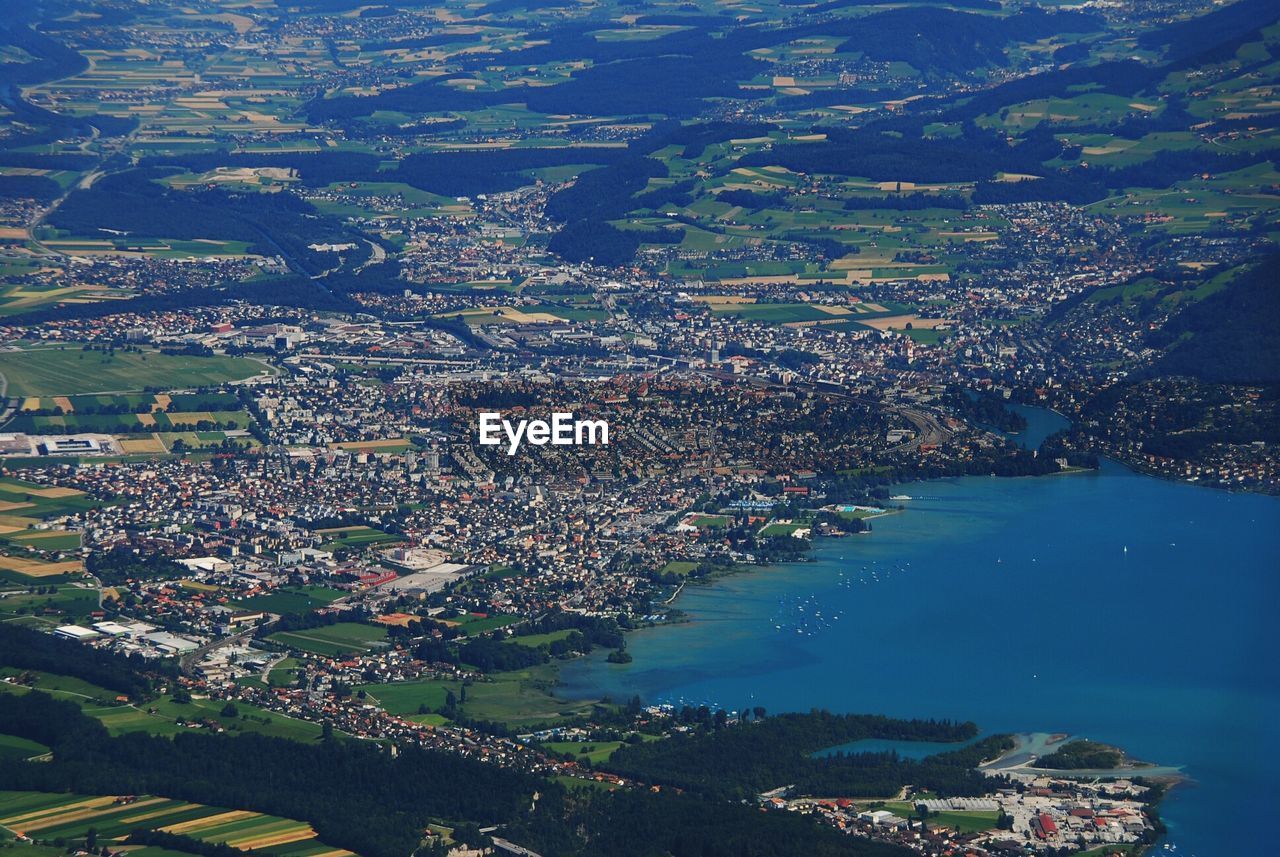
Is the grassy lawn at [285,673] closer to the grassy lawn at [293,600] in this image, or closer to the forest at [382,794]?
the grassy lawn at [293,600]

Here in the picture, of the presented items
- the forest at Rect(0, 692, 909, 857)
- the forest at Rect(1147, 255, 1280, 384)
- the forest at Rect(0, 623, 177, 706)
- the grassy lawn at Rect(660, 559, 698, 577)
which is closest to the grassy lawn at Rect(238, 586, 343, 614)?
the forest at Rect(0, 623, 177, 706)

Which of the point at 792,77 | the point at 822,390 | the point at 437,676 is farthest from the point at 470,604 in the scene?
the point at 792,77

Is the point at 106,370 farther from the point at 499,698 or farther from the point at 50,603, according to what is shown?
the point at 499,698

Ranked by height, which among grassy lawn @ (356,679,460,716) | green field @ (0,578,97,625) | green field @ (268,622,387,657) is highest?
green field @ (0,578,97,625)

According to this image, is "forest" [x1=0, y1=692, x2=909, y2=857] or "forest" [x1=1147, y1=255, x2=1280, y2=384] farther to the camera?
"forest" [x1=1147, y1=255, x2=1280, y2=384]

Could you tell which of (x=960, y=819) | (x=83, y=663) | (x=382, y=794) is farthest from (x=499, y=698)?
(x=960, y=819)

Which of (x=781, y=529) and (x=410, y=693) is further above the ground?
(x=781, y=529)

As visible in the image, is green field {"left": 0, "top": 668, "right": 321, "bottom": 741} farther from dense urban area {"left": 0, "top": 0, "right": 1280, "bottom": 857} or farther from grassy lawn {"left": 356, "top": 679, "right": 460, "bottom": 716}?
grassy lawn {"left": 356, "top": 679, "right": 460, "bottom": 716}

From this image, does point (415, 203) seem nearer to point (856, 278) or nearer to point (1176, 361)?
point (856, 278)
